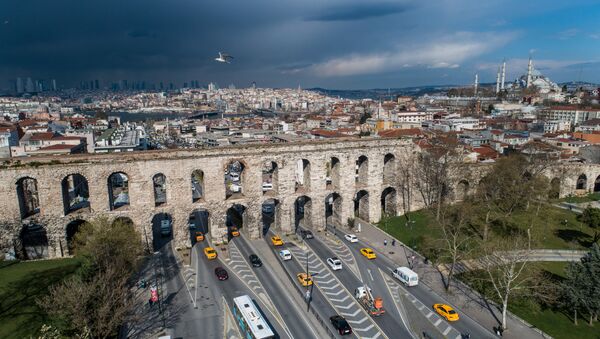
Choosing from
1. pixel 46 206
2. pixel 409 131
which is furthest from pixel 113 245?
pixel 409 131

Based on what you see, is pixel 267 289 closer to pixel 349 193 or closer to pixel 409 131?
pixel 349 193

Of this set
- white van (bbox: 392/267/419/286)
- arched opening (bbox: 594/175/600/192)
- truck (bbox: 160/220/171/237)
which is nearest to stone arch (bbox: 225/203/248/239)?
truck (bbox: 160/220/171/237)

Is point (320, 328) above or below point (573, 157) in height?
below

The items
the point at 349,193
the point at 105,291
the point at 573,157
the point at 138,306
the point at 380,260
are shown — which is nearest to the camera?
the point at 105,291

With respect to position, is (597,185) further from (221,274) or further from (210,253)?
(221,274)

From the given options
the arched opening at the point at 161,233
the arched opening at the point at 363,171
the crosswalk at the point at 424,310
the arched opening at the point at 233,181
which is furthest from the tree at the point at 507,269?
the arched opening at the point at 233,181
